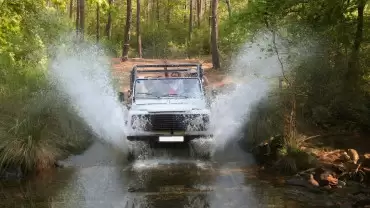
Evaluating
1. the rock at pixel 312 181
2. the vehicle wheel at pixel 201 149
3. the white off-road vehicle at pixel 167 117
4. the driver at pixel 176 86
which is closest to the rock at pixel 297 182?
the rock at pixel 312 181

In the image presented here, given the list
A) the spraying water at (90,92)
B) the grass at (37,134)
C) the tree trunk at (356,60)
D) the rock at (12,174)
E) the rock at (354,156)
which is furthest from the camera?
the spraying water at (90,92)

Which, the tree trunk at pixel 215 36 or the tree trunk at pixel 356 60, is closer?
the tree trunk at pixel 356 60

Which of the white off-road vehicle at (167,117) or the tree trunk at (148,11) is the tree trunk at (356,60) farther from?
the tree trunk at (148,11)

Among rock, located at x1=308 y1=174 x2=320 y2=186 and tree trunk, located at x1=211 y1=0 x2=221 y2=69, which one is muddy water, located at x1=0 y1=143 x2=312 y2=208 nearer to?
rock, located at x1=308 y1=174 x2=320 y2=186

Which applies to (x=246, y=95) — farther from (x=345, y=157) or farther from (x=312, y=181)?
(x=312, y=181)

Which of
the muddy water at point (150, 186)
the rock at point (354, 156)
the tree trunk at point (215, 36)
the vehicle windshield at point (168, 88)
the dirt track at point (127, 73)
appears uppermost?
the tree trunk at point (215, 36)

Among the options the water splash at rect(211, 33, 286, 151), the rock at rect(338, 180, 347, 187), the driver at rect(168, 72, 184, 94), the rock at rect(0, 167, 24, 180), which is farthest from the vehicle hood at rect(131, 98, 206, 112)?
the rock at rect(338, 180, 347, 187)

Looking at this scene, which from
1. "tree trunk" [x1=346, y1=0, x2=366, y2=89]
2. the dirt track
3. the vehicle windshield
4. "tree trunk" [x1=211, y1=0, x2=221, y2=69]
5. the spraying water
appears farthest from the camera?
"tree trunk" [x1=211, y1=0, x2=221, y2=69]

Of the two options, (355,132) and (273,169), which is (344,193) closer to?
(273,169)

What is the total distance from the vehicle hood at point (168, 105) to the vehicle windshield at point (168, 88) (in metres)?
0.23

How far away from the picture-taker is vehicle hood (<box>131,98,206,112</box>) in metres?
10.3

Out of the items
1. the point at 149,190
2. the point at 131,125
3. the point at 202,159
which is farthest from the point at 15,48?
the point at 149,190

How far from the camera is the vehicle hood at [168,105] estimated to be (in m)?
10.3

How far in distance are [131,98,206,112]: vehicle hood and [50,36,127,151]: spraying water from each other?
24.1 inches
